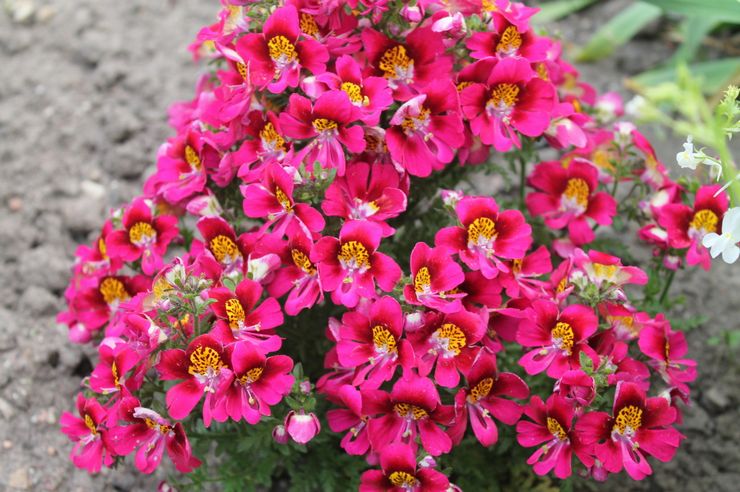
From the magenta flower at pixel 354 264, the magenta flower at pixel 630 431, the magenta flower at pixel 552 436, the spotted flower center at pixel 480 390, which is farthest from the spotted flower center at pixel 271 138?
the magenta flower at pixel 630 431

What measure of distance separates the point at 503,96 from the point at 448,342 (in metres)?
0.63

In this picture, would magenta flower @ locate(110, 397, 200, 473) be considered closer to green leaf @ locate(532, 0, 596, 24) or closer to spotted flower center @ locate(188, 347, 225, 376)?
spotted flower center @ locate(188, 347, 225, 376)

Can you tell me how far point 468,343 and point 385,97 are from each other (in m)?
0.59

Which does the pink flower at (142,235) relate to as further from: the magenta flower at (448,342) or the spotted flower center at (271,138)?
the magenta flower at (448,342)

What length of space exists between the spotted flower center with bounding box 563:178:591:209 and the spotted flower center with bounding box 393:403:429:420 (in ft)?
2.63

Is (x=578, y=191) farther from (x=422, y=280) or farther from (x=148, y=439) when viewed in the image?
(x=148, y=439)

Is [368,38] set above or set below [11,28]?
above

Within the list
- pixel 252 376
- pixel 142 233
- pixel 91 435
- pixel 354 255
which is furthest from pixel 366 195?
pixel 91 435

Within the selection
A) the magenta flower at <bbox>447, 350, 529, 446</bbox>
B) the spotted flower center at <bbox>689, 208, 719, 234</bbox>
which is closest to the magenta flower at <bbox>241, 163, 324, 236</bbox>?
the magenta flower at <bbox>447, 350, 529, 446</bbox>

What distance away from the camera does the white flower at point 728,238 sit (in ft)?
5.90

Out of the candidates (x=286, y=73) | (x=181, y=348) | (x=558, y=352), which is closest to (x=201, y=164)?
(x=286, y=73)

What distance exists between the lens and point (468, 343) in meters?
2.05

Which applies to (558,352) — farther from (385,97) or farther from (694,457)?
(694,457)

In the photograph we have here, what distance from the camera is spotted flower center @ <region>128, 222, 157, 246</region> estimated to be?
2.38 m
